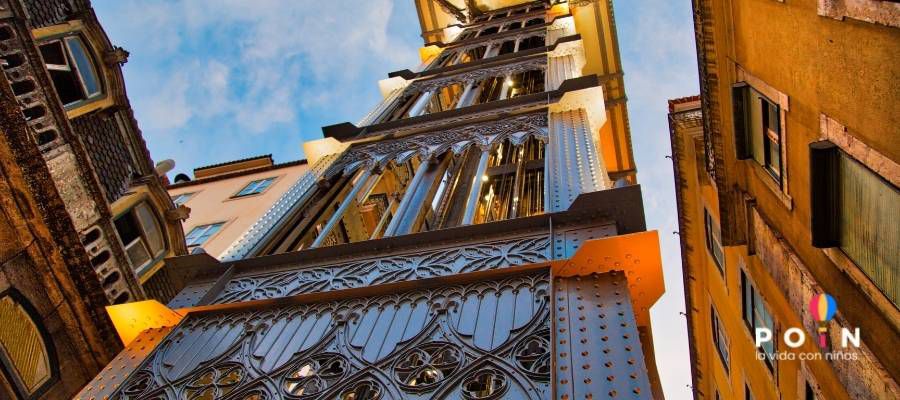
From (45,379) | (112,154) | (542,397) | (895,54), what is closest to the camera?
(542,397)

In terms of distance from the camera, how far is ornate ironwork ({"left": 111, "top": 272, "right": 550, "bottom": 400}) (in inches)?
159

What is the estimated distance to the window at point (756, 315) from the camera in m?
9.85

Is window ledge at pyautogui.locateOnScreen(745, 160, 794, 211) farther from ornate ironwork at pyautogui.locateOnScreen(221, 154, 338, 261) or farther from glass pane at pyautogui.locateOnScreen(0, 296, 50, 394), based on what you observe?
glass pane at pyautogui.locateOnScreen(0, 296, 50, 394)

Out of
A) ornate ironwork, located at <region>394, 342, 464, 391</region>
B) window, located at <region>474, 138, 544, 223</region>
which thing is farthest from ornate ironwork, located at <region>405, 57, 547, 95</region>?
ornate ironwork, located at <region>394, 342, 464, 391</region>

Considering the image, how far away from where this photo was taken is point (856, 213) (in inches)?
190

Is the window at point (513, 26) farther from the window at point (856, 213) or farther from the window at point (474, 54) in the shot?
the window at point (856, 213)

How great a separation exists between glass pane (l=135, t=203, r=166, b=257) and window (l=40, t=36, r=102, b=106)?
173cm

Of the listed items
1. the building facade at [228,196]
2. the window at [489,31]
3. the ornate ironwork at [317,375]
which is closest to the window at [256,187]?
the building facade at [228,196]

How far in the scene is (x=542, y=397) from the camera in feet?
11.7

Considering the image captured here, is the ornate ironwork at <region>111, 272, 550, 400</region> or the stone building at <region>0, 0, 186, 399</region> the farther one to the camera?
the stone building at <region>0, 0, 186, 399</region>

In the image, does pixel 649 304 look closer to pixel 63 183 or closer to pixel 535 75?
pixel 63 183

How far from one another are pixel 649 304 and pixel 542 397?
1868mm

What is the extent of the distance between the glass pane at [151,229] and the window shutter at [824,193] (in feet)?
27.9

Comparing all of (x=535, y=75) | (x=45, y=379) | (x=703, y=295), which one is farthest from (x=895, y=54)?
(x=535, y=75)
